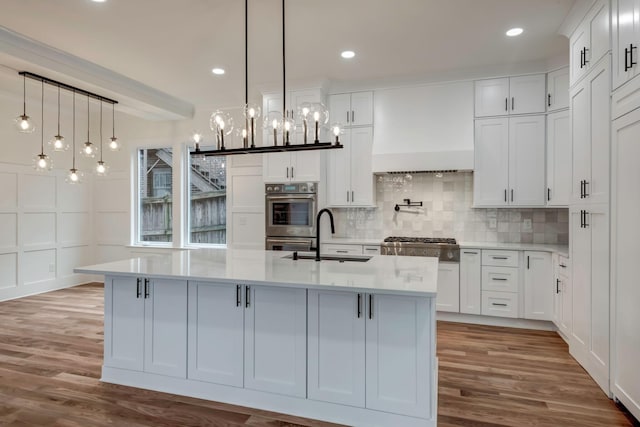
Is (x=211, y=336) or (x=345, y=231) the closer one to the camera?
(x=211, y=336)

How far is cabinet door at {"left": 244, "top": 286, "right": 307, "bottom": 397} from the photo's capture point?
2383mm

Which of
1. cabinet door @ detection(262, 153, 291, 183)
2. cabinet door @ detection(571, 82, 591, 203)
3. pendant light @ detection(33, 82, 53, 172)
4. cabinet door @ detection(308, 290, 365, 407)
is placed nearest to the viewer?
cabinet door @ detection(308, 290, 365, 407)

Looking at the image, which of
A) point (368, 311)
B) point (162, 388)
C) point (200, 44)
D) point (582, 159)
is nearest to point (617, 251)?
point (582, 159)

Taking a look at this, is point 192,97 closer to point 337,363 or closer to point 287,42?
point 287,42

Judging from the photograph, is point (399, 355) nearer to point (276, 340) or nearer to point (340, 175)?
point (276, 340)

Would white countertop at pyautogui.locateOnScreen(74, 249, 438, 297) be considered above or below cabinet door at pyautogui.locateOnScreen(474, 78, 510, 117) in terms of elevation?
below

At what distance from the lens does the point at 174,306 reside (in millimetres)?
2674

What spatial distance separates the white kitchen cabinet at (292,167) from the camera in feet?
15.8

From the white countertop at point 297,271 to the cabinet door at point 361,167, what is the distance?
1.86m

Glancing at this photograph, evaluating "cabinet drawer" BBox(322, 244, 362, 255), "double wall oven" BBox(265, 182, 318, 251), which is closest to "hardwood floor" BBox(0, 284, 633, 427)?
"cabinet drawer" BBox(322, 244, 362, 255)

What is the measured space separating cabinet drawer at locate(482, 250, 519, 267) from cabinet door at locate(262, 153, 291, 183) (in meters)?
2.56

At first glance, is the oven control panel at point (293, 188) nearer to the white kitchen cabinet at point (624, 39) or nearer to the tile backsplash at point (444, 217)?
the tile backsplash at point (444, 217)

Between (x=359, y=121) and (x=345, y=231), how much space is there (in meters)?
1.49

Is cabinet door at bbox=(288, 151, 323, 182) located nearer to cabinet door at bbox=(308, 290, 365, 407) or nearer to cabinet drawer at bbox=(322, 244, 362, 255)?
cabinet drawer at bbox=(322, 244, 362, 255)
